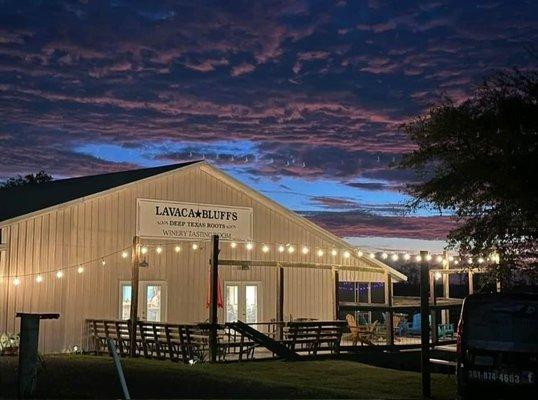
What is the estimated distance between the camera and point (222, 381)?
14094mm

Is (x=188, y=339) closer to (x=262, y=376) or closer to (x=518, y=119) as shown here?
(x=262, y=376)

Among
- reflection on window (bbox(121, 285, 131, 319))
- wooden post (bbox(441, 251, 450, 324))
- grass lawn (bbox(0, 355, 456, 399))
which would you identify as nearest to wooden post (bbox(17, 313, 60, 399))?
grass lawn (bbox(0, 355, 456, 399))

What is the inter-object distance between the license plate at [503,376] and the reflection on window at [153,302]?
14.0 metres

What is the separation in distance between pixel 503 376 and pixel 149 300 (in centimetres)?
1446

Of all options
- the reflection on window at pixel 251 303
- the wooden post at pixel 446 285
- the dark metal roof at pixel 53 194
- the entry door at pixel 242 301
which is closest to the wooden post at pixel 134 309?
the dark metal roof at pixel 53 194

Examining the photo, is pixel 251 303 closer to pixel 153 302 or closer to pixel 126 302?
pixel 153 302

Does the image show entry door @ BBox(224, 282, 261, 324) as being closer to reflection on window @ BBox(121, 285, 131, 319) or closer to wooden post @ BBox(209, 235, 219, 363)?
reflection on window @ BBox(121, 285, 131, 319)

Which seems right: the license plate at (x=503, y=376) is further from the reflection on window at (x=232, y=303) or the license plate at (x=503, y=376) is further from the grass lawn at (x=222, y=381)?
the reflection on window at (x=232, y=303)

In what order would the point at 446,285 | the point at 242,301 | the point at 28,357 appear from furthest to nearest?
1. the point at 446,285
2. the point at 242,301
3. the point at 28,357

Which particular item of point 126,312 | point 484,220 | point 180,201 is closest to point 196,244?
point 180,201

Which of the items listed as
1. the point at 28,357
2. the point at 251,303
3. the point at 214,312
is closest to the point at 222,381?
the point at 28,357

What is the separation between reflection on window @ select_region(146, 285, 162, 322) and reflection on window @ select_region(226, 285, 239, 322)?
92.8 inches

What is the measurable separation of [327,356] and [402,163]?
6.34 meters

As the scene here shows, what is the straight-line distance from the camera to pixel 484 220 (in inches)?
654
